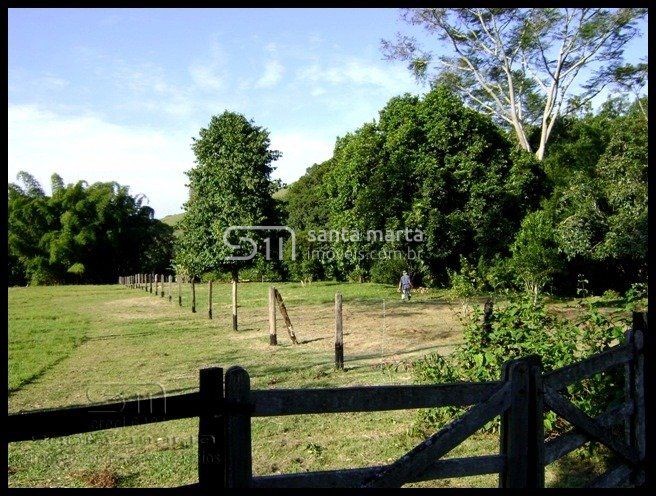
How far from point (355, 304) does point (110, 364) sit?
54.2 ft

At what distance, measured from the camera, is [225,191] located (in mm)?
22031

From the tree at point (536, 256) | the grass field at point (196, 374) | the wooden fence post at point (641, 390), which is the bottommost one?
the grass field at point (196, 374)

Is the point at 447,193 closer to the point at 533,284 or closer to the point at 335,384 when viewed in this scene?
the point at 533,284

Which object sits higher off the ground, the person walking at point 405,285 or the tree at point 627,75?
the tree at point 627,75

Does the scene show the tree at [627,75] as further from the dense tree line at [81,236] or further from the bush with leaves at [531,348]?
the dense tree line at [81,236]

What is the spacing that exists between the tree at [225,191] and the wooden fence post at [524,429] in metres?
18.1

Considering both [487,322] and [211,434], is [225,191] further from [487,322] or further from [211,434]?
[211,434]

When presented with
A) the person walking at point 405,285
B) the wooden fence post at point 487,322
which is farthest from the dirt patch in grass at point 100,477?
the person walking at point 405,285

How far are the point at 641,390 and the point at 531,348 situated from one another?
218 cm

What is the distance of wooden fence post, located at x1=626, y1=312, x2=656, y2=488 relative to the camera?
5.82m

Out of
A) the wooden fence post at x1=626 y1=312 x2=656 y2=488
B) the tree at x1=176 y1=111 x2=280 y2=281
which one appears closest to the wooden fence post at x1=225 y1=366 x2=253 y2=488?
the wooden fence post at x1=626 y1=312 x2=656 y2=488

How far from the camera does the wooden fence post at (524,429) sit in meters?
4.34

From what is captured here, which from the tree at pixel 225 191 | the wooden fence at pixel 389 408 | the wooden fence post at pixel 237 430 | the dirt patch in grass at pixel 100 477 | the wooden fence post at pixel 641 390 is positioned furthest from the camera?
the tree at pixel 225 191
